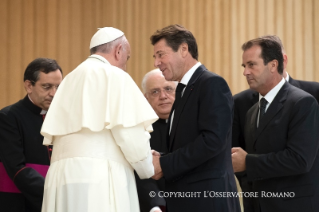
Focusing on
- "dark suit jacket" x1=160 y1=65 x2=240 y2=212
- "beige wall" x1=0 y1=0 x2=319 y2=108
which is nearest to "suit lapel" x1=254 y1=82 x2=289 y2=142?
"dark suit jacket" x1=160 y1=65 x2=240 y2=212

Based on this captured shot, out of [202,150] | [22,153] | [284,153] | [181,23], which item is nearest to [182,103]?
[202,150]

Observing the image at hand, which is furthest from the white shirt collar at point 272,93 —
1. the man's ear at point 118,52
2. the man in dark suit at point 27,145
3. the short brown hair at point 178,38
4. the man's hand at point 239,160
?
the man in dark suit at point 27,145

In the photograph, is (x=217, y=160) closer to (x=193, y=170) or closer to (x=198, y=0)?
(x=193, y=170)

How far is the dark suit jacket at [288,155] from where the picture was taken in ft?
13.7

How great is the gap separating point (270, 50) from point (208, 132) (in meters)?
1.27

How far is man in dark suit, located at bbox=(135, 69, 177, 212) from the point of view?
4.45m

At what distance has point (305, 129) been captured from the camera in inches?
165

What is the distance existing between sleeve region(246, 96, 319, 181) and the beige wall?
235cm

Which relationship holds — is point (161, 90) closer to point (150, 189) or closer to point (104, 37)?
point (150, 189)

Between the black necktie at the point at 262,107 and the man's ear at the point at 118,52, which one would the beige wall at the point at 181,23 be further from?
the man's ear at the point at 118,52

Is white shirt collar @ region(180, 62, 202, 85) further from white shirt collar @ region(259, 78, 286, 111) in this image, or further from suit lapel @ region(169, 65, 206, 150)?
white shirt collar @ region(259, 78, 286, 111)

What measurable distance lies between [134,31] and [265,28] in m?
1.48

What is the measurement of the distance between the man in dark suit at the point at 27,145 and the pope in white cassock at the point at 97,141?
71 centimetres

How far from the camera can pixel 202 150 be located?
3.72 meters
